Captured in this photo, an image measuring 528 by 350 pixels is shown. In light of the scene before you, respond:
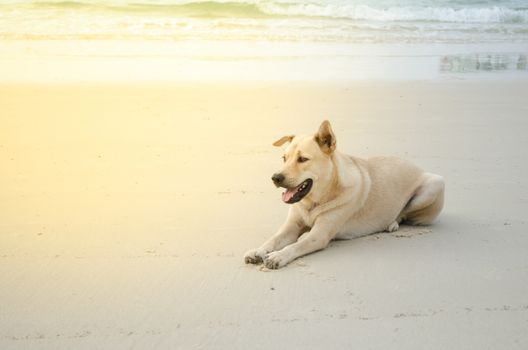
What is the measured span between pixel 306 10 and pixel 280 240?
2301 centimetres

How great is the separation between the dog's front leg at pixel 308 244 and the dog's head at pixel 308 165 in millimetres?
234

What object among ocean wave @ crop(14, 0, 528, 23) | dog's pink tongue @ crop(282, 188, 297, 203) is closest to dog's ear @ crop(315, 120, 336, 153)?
dog's pink tongue @ crop(282, 188, 297, 203)

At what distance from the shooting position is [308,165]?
4.76m

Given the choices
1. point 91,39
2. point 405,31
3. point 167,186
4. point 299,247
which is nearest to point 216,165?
point 167,186

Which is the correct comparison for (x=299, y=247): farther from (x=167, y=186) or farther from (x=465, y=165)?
(x=465, y=165)

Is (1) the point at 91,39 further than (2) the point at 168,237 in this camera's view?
Yes

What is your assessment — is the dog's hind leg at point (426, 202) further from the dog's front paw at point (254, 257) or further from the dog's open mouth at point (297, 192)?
the dog's front paw at point (254, 257)

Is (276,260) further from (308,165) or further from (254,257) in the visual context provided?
(308,165)

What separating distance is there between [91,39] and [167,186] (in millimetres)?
14150

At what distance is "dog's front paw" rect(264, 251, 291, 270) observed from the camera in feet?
14.4

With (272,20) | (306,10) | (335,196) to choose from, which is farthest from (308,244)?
(306,10)

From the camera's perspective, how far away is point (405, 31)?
74.5 ft

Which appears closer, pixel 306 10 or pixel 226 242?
pixel 226 242

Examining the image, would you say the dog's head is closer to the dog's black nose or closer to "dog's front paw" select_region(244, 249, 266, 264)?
the dog's black nose
